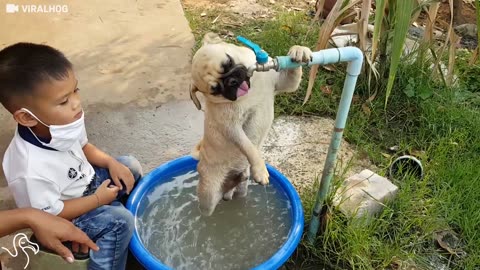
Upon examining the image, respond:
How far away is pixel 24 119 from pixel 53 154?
20cm

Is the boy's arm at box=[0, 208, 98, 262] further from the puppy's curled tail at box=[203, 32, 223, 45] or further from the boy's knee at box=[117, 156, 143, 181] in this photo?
the puppy's curled tail at box=[203, 32, 223, 45]

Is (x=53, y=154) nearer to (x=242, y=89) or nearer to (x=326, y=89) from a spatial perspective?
(x=242, y=89)

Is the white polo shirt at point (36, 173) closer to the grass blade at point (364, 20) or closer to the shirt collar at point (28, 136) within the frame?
the shirt collar at point (28, 136)

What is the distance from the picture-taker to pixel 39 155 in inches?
81.0

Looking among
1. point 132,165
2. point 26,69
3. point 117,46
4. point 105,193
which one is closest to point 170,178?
point 132,165

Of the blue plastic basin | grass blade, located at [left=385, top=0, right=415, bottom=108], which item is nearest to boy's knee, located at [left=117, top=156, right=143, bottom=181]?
the blue plastic basin

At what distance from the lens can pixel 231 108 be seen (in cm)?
188

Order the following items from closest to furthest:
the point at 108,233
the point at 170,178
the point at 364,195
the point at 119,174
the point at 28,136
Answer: the point at 28,136 < the point at 108,233 < the point at 119,174 < the point at 364,195 < the point at 170,178

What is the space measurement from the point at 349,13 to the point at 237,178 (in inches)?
61.2

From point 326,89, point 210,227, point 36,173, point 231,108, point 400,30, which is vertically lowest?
point 210,227

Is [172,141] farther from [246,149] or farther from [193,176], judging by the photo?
[246,149]

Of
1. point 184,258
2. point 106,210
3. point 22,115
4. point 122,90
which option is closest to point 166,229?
point 184,258

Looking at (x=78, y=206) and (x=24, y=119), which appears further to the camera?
(x=78, y=206)

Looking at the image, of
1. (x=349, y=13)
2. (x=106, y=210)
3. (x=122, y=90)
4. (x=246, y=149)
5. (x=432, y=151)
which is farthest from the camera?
(x=122, y=90)
